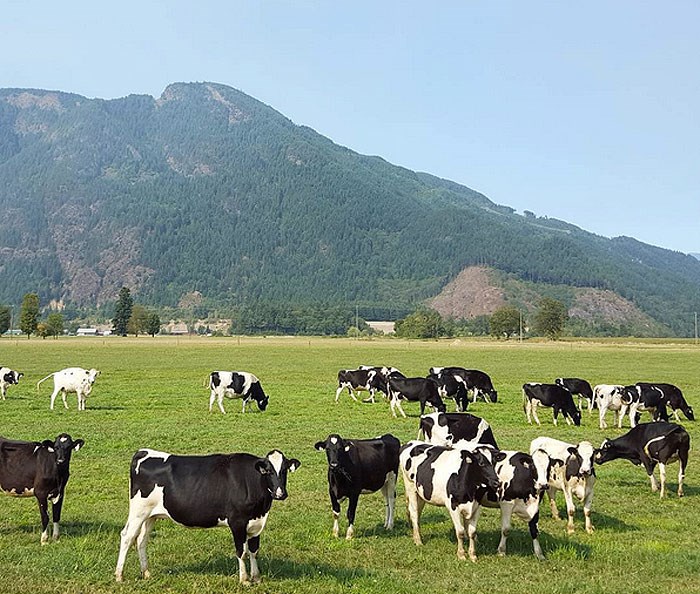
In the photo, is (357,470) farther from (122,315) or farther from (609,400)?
(122,315)

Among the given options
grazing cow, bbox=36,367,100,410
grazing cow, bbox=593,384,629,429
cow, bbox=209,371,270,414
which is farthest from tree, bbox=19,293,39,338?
grazing cow, bbox=593,384,629,429

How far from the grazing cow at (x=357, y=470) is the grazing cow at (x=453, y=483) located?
1.79 feet

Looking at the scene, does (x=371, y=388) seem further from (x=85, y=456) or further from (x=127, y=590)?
(x=127, y=590)

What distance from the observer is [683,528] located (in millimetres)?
12719

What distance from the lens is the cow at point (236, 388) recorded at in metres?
29.1

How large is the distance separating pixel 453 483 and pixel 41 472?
250 inches

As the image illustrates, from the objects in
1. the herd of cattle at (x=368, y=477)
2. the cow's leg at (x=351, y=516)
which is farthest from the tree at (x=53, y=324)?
the cow's leg at (x=351, y=516)

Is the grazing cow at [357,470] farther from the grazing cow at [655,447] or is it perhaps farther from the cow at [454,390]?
the cow at [454,390]

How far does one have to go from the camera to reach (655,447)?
15008 millimetres

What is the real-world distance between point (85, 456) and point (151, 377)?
85.3ft

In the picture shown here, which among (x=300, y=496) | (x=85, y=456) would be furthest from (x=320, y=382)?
(x=300, y=496)

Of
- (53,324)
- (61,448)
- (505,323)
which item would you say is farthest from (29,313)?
(61,448)

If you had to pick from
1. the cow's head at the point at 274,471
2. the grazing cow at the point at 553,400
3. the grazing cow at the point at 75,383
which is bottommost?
the grazing cow at the point at 75,383

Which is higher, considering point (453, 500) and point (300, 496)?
point (453, 500)
